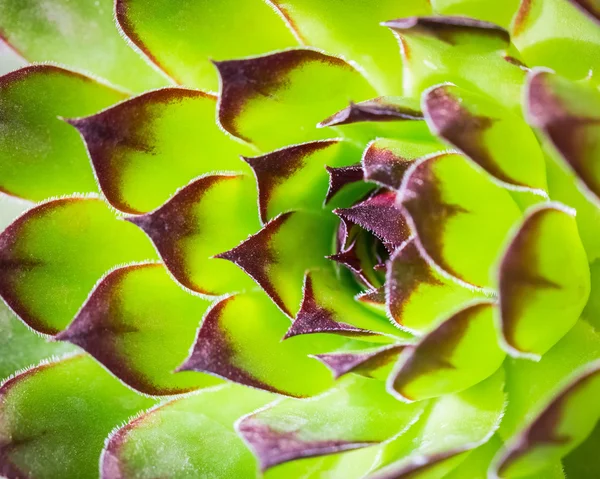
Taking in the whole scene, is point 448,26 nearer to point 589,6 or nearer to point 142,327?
point 589,6

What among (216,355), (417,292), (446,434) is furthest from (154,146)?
(446,434)

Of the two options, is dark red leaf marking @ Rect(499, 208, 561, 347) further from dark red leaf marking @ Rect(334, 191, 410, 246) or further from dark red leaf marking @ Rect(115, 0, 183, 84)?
dark red leaf marking @ Rect(115, 0, 183, 84)

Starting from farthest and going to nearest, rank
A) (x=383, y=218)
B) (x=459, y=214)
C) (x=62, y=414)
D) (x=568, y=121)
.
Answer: (x=62, y=414) < (x=383, y=218) < (x=459, y=214) < (x=568, y=121)

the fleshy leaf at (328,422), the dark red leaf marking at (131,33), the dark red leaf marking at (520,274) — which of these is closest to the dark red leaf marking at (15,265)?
the dark red leaf marking at (131,33)

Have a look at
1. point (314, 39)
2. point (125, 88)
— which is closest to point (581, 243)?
point (314, 39)

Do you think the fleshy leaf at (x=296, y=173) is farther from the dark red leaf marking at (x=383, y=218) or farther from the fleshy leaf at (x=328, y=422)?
the fleshy leaf at (x=328, y=422)

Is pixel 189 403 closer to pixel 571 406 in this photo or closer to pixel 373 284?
pixel 373 284
